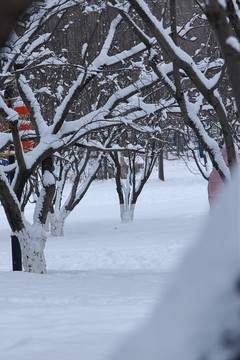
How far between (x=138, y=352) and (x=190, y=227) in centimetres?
1636

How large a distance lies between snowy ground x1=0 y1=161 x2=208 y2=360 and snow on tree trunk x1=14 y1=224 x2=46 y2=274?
0.37 m

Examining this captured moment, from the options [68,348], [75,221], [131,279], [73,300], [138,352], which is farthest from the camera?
[75,221]

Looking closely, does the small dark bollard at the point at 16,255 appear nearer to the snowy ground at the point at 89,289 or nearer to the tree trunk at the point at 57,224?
the snowy ground at the point at 89,289

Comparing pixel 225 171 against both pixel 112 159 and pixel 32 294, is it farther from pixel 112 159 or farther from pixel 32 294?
pixel 112 159

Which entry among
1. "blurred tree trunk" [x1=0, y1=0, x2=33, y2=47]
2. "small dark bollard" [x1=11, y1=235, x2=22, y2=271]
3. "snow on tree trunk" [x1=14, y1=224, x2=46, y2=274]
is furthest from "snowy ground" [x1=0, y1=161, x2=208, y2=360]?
"small dark bollard" [x1=11, y1=235, x2=22, y2=271]

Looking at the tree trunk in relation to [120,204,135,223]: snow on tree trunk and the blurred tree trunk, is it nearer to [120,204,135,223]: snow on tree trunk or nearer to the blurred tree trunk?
[120,204,135,223]: snow on tree trunk

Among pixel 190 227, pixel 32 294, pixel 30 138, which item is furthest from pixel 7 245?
pixel 32 294

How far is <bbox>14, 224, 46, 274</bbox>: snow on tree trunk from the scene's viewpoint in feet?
27.9

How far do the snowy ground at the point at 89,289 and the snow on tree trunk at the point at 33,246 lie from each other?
1.21 ft

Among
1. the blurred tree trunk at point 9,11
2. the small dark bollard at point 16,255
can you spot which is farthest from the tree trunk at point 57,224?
the blurred tree trunk at point 9,11

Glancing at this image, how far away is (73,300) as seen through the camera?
230 inches

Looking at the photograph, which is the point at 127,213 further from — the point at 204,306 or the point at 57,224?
the point at 204,306

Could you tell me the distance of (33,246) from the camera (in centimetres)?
851

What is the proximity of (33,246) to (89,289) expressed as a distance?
6.66ft
